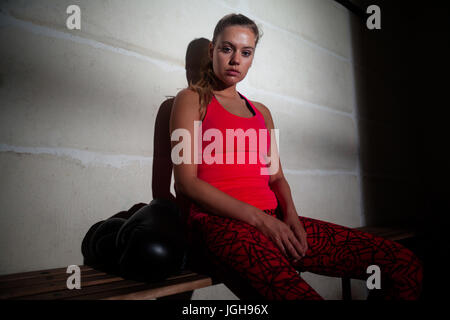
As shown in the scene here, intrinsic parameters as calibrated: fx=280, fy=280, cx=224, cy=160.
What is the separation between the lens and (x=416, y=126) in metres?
2.18

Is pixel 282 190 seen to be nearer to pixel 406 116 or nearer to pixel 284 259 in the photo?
pixel 284 259

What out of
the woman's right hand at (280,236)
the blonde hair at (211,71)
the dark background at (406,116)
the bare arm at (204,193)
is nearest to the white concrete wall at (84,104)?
the blonde hair at (211,71)

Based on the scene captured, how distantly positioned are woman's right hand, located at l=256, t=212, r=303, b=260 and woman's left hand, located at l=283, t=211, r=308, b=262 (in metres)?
0.03

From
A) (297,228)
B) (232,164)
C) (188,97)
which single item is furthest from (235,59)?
(297,228)

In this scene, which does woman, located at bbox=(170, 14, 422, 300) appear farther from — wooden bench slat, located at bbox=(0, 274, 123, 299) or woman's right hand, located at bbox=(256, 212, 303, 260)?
wooden bench slat, located at bbox=(0, 274, 123, 299)

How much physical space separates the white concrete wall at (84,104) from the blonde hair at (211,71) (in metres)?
0.14

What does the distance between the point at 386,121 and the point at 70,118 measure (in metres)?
2.07

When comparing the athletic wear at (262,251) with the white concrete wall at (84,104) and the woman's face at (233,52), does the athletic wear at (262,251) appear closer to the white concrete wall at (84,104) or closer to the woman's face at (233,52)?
the woman's face at (233,52)

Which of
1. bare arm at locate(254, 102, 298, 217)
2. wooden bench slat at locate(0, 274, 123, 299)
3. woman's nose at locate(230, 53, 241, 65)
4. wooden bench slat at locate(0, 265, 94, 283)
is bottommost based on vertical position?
wooden bench slat at locate(0, 265, 94, 283)

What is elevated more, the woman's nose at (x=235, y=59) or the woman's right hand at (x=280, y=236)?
the woman's nose at (x=235, y=59)

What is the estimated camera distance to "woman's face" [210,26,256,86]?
3.13 ft

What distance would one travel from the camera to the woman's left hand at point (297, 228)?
0.80 metres

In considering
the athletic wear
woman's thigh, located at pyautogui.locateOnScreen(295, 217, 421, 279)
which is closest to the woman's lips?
the athletic wear
